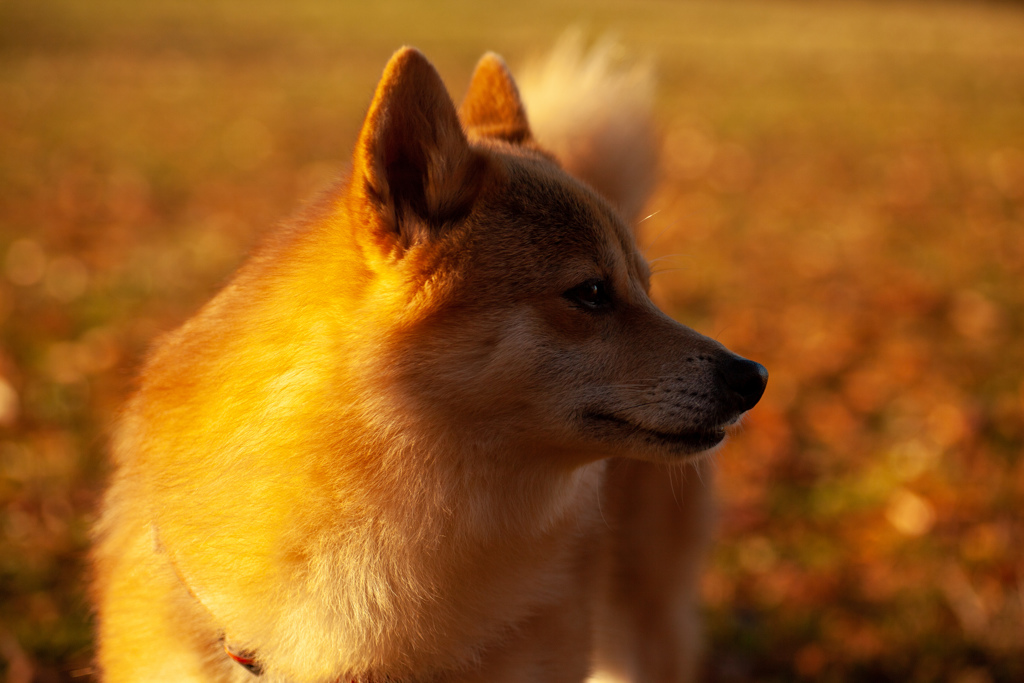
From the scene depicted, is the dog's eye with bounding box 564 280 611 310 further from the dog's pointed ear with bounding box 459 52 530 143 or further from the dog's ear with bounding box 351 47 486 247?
the dog's pointed ear with bounding box 459 52 530 143

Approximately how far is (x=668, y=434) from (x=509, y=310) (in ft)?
1.61

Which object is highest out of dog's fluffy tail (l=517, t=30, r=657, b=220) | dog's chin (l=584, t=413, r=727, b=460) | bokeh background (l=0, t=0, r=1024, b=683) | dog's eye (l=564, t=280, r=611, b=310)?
dog's fluffy tail (l=517, t=30, r=657, b=220)

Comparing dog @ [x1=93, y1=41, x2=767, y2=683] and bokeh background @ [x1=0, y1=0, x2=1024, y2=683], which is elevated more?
dog @ [x1=93, y1=41, x2=767, y2=683]

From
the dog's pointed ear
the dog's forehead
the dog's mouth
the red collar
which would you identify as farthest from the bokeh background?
the dog's mouth

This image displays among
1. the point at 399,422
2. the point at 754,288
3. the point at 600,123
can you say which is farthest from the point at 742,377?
the point at 754,288

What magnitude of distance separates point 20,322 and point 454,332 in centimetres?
418

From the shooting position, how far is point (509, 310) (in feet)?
6.09

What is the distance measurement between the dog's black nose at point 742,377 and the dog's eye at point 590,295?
325mm

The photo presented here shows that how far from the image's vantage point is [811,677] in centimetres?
305

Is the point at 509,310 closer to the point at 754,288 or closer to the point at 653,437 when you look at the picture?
the point at 653,437

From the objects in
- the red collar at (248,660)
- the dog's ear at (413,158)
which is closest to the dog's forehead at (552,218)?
the dog's ear at (413,158)

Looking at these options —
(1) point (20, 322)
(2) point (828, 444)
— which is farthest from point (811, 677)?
(1) point (20, 322)

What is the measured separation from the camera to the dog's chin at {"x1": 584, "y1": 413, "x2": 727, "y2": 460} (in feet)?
6.20

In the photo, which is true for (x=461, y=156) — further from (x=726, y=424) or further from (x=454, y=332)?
(x=726, y=424)
